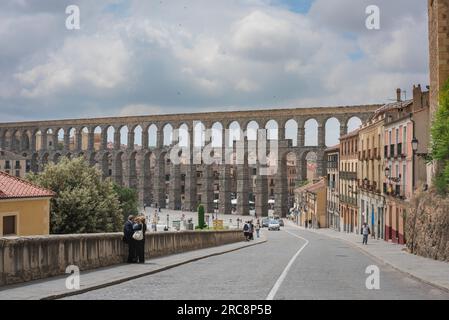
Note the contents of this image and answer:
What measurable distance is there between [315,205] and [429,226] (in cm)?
6410

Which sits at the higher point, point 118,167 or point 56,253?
point 118,167

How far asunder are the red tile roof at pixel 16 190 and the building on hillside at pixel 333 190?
184ft

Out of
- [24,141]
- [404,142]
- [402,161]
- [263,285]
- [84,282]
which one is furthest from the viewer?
[24,141]

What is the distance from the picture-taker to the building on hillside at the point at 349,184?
66.3 metres

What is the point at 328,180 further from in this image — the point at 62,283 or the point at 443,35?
the point at 62,283

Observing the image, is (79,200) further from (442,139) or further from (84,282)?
(84,282)

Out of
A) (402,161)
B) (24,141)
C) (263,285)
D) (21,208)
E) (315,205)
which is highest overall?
(24,141)

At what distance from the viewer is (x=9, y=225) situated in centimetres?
2381

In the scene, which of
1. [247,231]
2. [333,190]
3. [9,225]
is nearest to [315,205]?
[333,190]

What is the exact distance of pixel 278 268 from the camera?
20.0 meters

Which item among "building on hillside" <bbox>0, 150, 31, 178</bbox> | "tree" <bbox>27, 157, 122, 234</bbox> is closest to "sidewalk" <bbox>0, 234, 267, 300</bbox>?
"tree" <bbox>27, 157, 122, 234</bbox>

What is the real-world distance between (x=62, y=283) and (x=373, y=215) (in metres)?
44.1

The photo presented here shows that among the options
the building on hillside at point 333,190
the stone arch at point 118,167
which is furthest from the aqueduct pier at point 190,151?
the building on hillside at point 333,190

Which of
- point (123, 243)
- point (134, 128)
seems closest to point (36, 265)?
point (123, 243)
